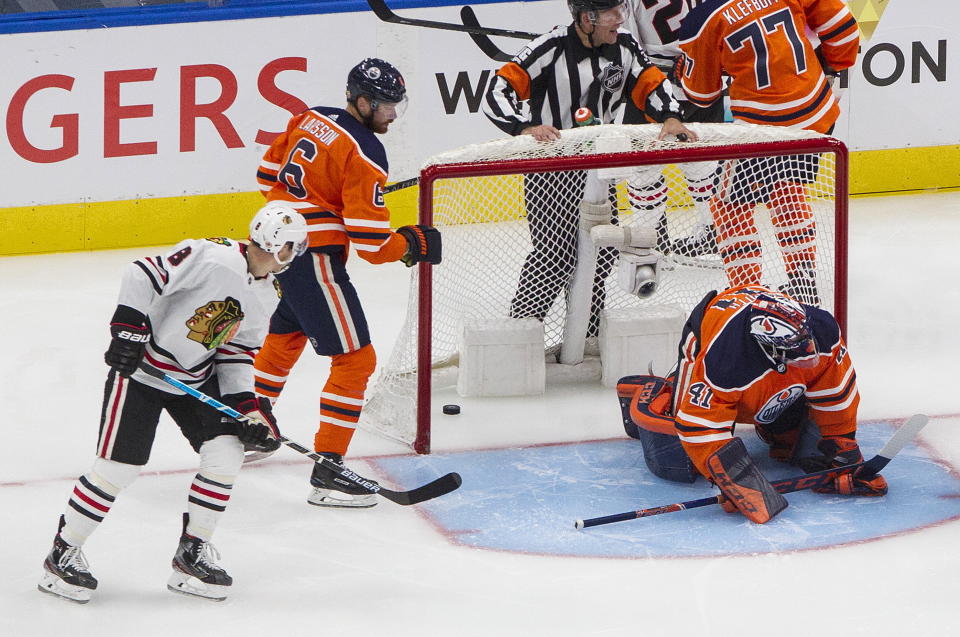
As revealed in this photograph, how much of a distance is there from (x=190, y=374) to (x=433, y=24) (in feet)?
10.3

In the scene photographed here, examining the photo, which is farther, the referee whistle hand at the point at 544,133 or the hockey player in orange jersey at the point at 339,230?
the referee whistle hand at the point at 544,133

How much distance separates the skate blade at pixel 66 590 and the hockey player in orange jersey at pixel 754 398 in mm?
1471

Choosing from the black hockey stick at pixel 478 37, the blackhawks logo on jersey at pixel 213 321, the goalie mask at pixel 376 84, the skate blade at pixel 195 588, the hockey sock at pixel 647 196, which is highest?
the black hockey stick at pixel 478 37

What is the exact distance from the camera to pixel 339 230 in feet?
13.5

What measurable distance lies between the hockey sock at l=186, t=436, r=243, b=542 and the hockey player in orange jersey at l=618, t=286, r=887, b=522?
1.14 meters

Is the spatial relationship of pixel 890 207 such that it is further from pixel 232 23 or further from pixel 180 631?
pixel 180 631

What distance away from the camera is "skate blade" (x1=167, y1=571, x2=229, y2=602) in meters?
3.61

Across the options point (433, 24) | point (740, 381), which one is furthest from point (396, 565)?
point (433, 24)

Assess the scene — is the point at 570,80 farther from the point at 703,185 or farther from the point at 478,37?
the point at 478,37

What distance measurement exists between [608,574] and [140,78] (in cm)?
Result: 334

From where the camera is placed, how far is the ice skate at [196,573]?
11.8 feet

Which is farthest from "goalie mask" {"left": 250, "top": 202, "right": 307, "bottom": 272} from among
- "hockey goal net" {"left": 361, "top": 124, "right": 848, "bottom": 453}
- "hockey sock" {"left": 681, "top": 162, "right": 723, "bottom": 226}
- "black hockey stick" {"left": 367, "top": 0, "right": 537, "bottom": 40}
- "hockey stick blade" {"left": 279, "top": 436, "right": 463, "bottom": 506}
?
"black hockey stick" {"left": 367, "top": 0, "right": 537, "bottom": 40}

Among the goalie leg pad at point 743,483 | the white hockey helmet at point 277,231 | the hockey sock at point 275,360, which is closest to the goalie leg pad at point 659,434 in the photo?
the goalie leg pad at point 743,483

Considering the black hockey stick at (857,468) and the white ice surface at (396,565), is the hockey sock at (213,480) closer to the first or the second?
the white ice surface at (396,565)
